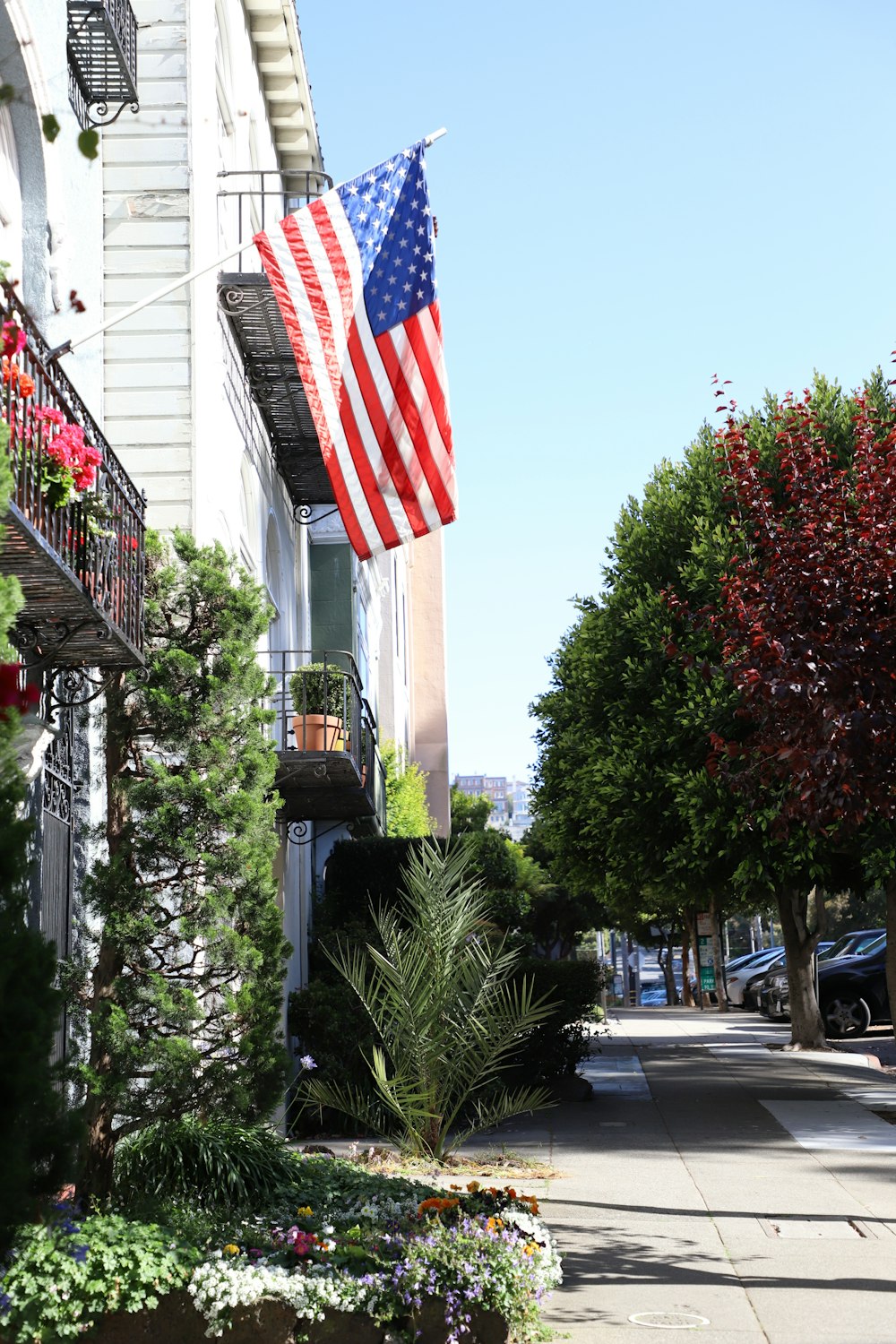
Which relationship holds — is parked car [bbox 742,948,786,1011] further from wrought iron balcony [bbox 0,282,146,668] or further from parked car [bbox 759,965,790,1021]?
wrought iron balcony [bbox 0,282,146,668]

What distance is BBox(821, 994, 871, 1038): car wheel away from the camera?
2767 centimetres

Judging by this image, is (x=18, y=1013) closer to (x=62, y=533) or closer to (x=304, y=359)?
(x=62, y=533)

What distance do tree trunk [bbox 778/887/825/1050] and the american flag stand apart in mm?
14890

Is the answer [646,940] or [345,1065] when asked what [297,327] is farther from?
[646,940]

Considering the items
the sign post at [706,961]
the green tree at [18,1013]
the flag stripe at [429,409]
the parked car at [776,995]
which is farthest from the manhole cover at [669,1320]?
the sign post at [706,961]

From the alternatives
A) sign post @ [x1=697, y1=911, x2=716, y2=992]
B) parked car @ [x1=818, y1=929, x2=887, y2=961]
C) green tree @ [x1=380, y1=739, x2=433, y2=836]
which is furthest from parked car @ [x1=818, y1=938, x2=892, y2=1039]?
sign post @ [x1=697, y1=911, x2=716, y2=992]

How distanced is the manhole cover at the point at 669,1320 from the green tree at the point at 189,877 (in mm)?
2709

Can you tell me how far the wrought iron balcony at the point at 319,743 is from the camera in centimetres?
1584

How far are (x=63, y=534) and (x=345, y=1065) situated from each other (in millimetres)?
8939

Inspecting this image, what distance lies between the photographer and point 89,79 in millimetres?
11750

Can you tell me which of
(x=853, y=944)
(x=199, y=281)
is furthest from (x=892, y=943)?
(x=853, y=944)

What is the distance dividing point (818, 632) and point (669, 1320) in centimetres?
622

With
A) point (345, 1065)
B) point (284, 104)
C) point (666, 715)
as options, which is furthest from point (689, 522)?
point (345, 1065)

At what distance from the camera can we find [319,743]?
16375 mm
